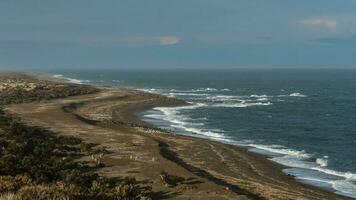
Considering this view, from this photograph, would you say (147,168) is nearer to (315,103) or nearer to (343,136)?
(343,136)

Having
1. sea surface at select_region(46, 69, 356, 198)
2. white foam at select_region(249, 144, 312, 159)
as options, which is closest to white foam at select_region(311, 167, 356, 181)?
sea surface at select_region(46, 69, 356, 198)

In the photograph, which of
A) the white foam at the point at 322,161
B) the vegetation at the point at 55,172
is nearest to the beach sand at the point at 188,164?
the vegetation at the point at 55,172

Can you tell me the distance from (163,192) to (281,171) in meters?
16.3

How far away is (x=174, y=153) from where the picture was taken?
42.9m

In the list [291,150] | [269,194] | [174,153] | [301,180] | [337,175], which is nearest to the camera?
[269,194]

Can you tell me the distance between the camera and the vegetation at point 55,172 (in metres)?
20.5

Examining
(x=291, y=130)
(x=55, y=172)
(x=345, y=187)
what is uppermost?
(x=55, y=172)

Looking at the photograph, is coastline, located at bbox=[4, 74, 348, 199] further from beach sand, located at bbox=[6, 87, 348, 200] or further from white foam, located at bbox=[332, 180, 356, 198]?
white foam, located at bbox=[332, 180, 356, 198]

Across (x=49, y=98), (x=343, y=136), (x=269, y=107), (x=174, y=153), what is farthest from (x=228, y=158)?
(x=49, y=98)

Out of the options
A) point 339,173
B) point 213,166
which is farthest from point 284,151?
point 213,166

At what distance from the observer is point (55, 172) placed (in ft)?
→ 91.2

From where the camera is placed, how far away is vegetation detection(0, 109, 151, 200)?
2048 cm

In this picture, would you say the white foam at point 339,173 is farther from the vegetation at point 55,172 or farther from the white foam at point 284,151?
the vegetation at point 55,172

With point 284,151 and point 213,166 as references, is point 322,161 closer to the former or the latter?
point 284,151
